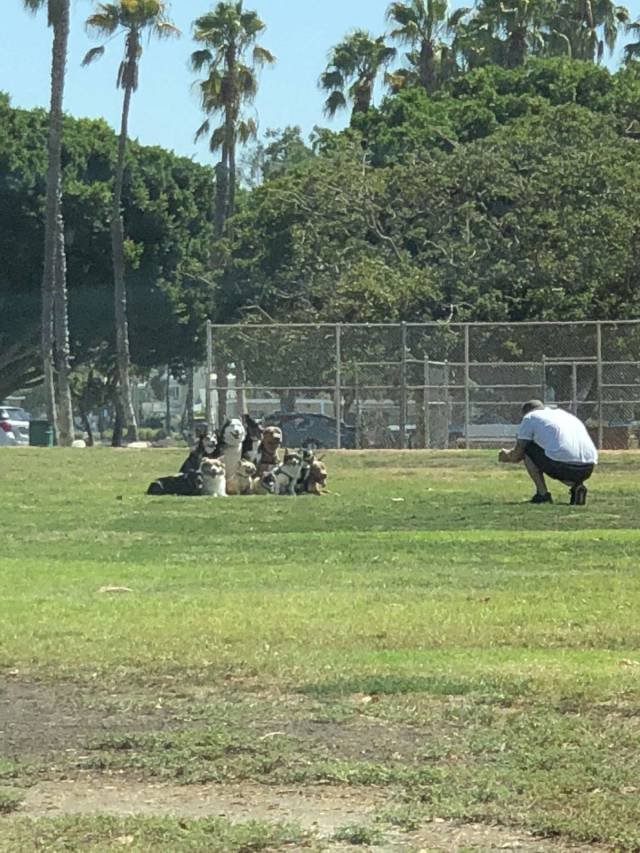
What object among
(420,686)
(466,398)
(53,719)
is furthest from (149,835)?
(466,398)

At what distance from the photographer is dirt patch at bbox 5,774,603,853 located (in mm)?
5895

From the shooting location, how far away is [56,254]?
5397 centimetres

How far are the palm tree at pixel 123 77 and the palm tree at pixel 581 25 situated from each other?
2114 cm

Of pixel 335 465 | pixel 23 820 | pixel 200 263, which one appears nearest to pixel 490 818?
pixel 23 820

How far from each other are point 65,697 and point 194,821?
Answer: 252 cm

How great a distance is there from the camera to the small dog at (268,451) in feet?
80.8

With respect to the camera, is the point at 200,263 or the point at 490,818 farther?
the point at 200,263

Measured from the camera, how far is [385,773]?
679 cm

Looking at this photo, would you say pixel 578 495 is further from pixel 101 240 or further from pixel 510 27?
pixel 510 27

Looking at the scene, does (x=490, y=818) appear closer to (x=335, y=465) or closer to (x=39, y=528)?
(x=39, y=528)

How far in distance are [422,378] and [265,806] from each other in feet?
115

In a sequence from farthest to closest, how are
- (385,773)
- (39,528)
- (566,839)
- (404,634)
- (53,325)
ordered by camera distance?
1. (53,325)
2. (39,528)
3. (404,634)
4. (385,773)
5. (566,839)

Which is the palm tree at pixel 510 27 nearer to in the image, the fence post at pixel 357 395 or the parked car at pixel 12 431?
the parked car at pixel 12 431

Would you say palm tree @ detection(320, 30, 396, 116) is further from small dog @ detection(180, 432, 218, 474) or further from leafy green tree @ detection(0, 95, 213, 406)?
small dog @ detection(180, 432, 218, 474)
